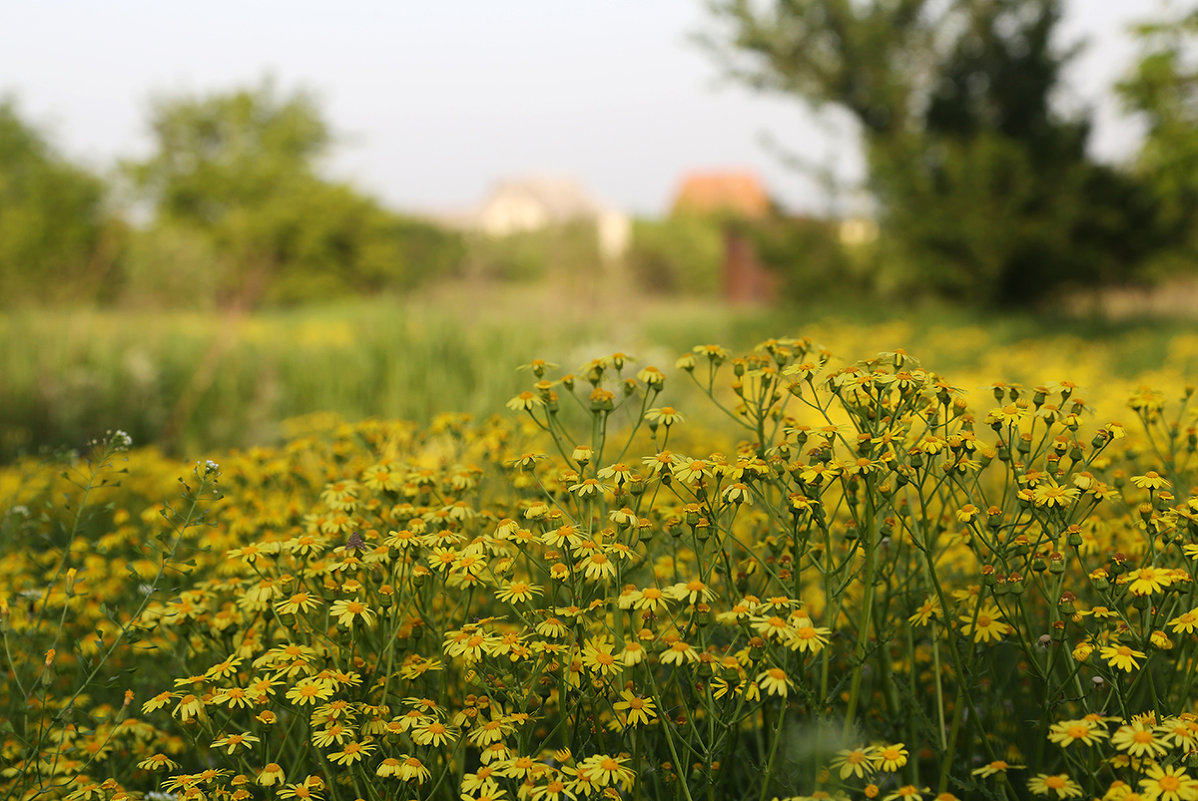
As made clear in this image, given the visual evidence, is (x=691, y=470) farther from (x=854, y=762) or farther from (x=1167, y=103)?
(x=1167, y=103)

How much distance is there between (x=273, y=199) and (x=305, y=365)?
26.7 m

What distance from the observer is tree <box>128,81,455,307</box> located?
2923 cm

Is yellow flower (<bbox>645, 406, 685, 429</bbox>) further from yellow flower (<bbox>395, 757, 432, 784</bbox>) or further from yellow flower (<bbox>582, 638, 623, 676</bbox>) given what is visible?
yellow flower (<bbox>395, 757, 432, 784</bbox>)

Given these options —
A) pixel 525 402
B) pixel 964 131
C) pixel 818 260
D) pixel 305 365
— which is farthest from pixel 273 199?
pixel 525 402

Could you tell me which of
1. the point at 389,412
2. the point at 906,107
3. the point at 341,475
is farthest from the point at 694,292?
the point at 341,475

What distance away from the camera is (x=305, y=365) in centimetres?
765

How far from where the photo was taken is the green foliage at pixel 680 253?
101ft

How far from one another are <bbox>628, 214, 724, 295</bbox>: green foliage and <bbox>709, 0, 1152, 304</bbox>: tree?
1441 cm

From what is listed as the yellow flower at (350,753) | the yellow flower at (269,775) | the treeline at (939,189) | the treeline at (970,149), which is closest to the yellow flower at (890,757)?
the yellow flower at (350,753)

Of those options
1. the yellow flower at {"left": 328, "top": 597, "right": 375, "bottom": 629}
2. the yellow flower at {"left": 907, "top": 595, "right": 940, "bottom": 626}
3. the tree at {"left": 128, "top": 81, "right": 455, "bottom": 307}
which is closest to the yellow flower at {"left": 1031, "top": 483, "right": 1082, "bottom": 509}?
the yellow flower at {"left": 907, "top": 595, "right": 940, "bottom": 626}

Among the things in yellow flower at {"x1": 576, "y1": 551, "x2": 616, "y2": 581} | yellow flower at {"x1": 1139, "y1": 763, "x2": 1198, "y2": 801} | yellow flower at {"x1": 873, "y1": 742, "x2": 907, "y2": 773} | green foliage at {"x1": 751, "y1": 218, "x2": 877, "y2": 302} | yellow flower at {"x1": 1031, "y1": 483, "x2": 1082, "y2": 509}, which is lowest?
yellow flower at {"x1": 873, "y1": 742, "x2": 907, "y2": 773}

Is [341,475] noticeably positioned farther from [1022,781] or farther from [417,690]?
[1022,781]

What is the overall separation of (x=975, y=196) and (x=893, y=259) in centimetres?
163

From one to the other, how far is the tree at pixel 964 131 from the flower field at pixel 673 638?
43.8 ft
